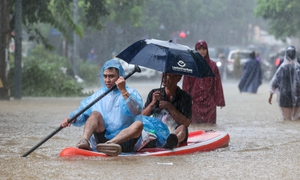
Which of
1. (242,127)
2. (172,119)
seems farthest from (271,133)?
(172,119)

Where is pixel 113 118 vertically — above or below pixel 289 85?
below

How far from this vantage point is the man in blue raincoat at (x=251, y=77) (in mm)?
27594

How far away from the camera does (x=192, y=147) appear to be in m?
9.29

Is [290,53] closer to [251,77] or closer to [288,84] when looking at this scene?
[288,84]

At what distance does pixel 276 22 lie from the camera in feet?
136

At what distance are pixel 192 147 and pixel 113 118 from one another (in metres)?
1.18

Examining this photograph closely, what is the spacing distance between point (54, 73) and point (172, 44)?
17.0 m

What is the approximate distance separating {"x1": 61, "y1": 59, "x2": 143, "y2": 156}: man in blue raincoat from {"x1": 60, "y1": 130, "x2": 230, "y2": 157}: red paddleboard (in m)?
0.10

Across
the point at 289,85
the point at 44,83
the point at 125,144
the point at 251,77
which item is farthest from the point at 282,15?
the point at 125,144

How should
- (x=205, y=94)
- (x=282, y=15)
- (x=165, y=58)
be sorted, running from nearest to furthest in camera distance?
(x=165, y=58) < (x=205, y=94) < (x=282, y=15)

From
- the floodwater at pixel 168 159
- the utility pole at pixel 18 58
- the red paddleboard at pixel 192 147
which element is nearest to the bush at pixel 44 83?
the utility pole at pixel 18 58

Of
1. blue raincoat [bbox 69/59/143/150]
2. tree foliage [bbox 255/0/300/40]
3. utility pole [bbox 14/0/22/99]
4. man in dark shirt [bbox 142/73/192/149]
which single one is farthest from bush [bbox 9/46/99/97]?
tree foliage [bbox 255/0/300/40]

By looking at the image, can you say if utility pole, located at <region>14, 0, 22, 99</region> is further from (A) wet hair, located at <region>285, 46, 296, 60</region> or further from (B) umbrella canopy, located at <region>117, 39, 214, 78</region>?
(B) umbrella canopy, located at <region>117, 39, 214, 78</region>

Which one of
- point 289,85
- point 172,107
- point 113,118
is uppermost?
point 289,85
